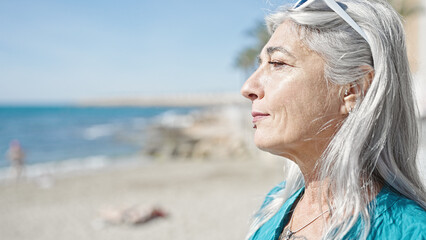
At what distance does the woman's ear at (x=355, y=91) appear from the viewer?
1314mm

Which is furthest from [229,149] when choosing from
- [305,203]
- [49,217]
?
→ [305,203]

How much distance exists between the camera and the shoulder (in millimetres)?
1142

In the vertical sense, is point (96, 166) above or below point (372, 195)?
below

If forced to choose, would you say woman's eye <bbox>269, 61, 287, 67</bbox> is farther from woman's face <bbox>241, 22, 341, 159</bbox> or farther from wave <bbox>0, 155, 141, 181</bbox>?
wave <bbox>0, 155, 141, 181</bbox>

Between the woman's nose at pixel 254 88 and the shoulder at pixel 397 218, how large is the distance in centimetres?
58

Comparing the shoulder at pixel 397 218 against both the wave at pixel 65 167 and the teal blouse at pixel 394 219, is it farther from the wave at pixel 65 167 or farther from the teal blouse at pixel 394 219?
the wave at pixel 65 167

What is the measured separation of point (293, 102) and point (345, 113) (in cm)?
19

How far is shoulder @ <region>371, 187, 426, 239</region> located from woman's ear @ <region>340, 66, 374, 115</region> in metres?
0.33

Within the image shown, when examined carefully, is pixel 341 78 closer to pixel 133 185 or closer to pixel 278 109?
pixel 278 109

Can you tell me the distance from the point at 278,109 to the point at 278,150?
0.55 ft

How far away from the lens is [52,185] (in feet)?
49.9

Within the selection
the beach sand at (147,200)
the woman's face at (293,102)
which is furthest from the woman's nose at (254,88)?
the beach sand at (147,200)

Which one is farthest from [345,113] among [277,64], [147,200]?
[147,200]

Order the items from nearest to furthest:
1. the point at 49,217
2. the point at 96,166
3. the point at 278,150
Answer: the point at 278,150 < the point at 49,217 < the point at 96,166
